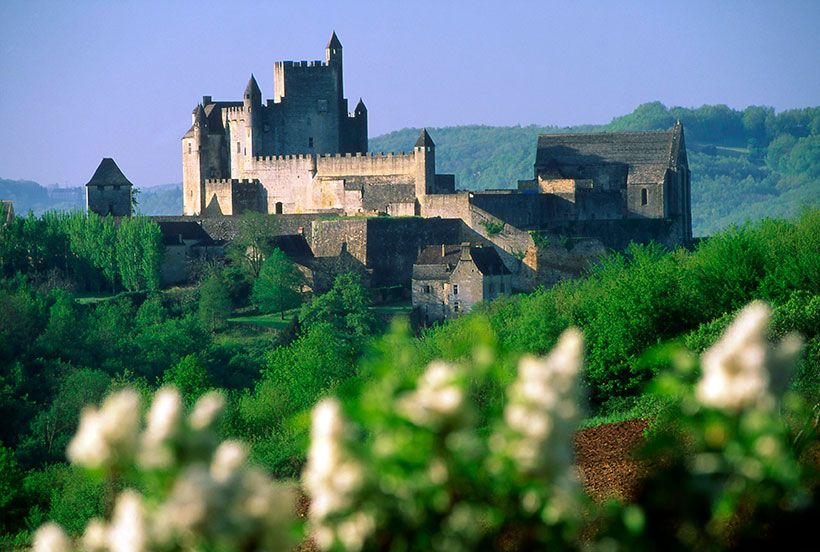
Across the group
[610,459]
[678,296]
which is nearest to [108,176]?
[678,296]

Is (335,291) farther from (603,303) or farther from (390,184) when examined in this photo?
(603,303)

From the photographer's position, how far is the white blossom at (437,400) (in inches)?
239

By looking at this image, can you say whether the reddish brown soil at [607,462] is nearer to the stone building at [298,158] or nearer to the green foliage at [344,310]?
the green foliage at [344,310]

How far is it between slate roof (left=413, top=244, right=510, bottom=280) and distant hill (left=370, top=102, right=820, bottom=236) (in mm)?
82962

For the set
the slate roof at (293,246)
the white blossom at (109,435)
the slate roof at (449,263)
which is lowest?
the slate roof at (449,263)

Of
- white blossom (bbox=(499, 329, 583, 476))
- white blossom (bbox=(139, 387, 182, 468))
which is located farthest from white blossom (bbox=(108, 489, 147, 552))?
white blossom (bbox=(499, 329, 583, 476))

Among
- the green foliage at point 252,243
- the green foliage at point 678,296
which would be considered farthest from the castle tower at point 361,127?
the green foliage at point 678,296

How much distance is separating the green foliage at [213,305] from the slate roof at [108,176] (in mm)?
11538

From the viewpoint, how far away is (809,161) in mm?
163125

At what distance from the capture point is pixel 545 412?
5.91m

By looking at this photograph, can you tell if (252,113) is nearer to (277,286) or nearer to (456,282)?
(277,286)

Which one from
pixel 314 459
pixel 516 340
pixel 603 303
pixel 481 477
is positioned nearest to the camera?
pixel 314 459

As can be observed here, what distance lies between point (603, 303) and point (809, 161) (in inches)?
5193

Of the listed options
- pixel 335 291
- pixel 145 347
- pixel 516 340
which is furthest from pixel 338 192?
pixel 516 340
